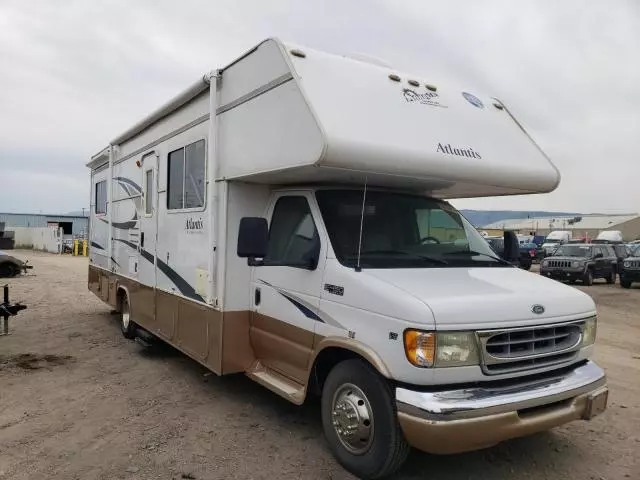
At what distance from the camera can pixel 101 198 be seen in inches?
393

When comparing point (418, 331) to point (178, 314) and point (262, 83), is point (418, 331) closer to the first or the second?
point (262, 83)

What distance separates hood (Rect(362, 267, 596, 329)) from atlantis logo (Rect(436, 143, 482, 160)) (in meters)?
0.94

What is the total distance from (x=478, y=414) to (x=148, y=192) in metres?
5.36

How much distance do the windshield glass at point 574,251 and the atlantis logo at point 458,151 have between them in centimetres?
1948

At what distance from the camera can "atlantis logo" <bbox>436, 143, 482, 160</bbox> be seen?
4423 millimetres

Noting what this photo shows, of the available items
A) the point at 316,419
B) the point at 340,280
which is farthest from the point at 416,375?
the point at 316,419

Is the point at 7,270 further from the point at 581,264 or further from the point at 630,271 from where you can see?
the point at 630,271

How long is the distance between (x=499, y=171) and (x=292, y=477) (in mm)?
2986

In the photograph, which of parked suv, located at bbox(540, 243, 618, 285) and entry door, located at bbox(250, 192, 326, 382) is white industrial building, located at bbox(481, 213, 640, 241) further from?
entry door, located at bbox(250, 192, 326, 382)

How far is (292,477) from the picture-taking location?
155 inches

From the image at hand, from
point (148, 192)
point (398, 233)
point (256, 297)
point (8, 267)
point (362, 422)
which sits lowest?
point (8, 267)

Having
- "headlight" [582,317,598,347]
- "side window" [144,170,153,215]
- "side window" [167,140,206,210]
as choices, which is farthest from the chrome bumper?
"side window" [144,170,153,215]

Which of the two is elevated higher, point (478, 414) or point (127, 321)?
point (478, 414)

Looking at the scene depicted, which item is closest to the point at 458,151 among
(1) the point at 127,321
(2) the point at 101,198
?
(1) the point at 127,321
